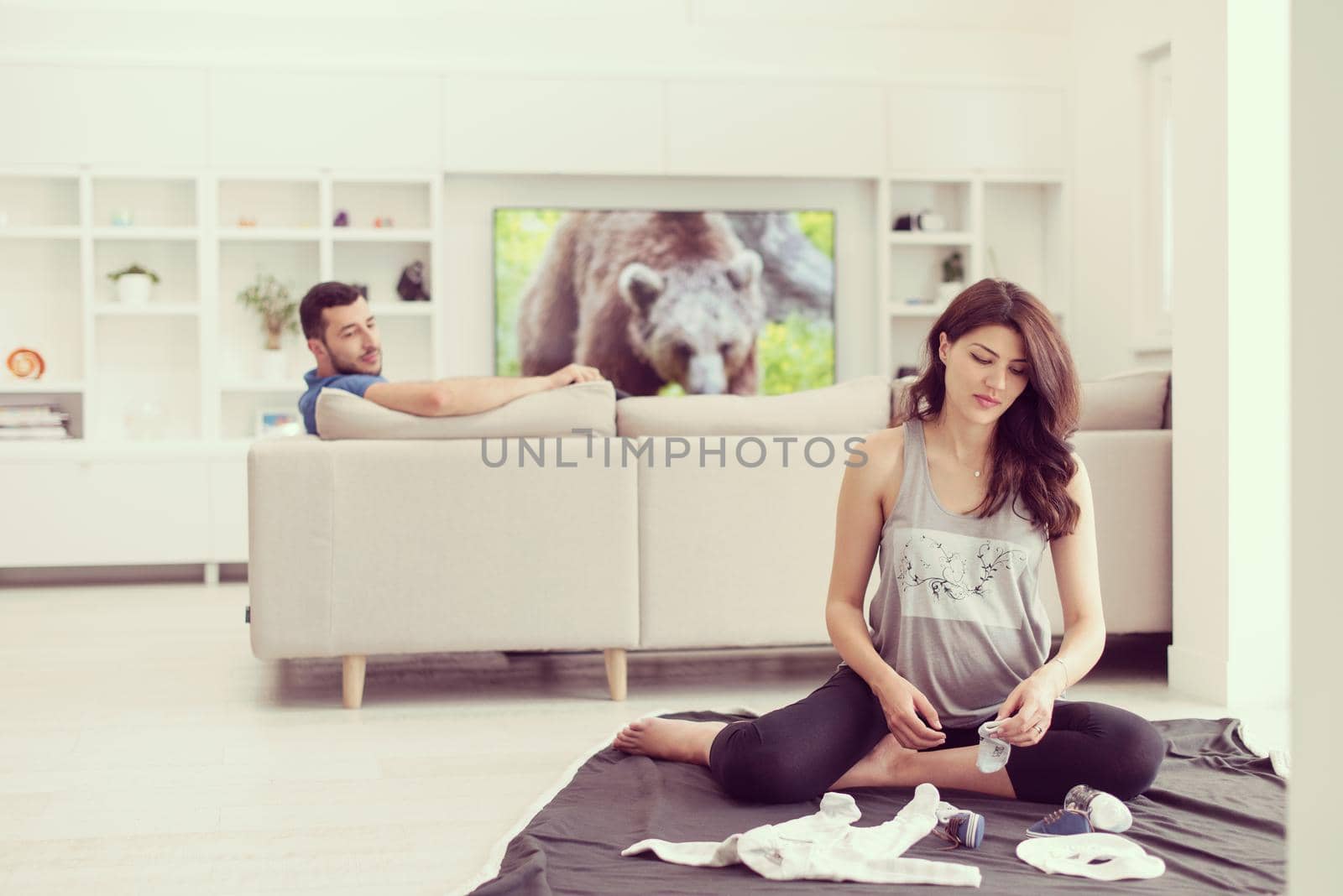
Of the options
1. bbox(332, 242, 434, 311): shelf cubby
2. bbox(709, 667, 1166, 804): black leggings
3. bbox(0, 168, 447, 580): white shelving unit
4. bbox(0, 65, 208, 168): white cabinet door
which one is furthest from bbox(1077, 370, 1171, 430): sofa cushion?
bbox(0, 65, 208, 168): white cabinet door

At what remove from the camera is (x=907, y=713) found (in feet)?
6.64

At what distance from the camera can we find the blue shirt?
3.24 metres

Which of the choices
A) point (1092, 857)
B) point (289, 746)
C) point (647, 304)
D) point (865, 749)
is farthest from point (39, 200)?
point (1092, 857)

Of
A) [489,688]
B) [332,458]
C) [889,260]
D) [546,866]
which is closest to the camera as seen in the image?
[546,866]

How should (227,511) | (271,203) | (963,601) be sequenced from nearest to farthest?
(963,601) → (227,511) → (271,203)

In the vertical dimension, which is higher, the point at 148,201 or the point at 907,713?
the point at 148,201

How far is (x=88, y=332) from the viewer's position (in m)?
5.68

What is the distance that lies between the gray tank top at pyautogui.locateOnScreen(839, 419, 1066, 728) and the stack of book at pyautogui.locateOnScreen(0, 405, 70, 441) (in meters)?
4.52

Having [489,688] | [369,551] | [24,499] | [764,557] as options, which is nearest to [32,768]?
[369,551]

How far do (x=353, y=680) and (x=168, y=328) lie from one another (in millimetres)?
3449

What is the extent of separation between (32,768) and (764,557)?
1.63m

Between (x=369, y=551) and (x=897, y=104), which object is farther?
(x=897, y=104)

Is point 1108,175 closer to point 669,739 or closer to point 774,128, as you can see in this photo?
point 774,128

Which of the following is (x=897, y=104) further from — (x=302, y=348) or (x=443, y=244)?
(x=302, y=348)
